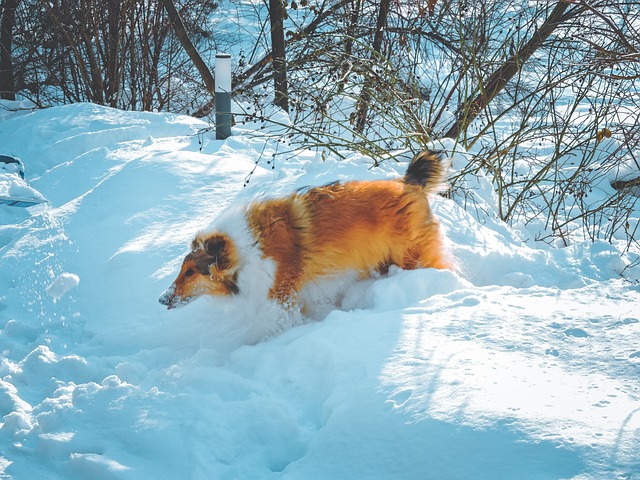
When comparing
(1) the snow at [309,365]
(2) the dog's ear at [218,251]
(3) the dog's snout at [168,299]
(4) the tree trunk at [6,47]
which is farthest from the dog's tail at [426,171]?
(4) the tree trunk at [6,47]

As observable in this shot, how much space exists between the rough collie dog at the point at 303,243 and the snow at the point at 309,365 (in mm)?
167

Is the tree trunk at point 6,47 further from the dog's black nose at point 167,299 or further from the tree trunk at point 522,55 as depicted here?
the dog's black nose at point 167,299

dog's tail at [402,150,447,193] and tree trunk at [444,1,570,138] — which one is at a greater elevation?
tree trunk at [444,1,570,138]

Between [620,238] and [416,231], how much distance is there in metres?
2.87

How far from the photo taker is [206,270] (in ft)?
12.0

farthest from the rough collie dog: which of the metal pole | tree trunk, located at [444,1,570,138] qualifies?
the metal pole

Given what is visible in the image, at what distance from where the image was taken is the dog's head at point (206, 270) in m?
3.60

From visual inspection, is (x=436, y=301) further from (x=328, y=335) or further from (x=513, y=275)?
(x=513, y=275)

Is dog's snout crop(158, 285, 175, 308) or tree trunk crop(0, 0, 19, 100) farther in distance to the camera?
tree trunk crop(0, 0, 19, 100)

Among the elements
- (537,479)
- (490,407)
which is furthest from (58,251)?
(537,479)

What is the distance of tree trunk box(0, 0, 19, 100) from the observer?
31.7 feet

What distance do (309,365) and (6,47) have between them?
9454 millimetres

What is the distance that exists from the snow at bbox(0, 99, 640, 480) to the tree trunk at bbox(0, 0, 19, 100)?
20.8 feet

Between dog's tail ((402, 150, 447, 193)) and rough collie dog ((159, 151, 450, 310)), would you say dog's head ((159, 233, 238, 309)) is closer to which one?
rough collie dog ((159, 151, 450, 310))
